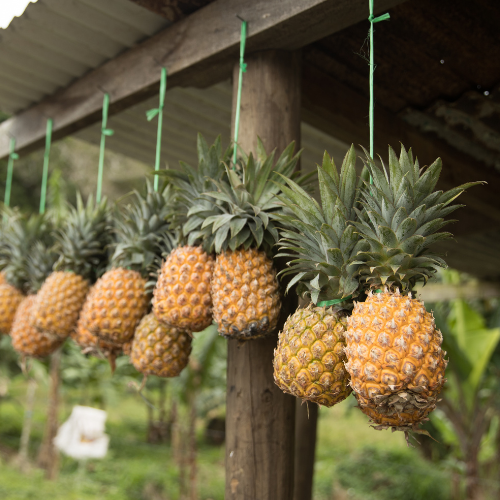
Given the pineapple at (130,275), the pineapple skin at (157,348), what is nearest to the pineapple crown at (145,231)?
the pineapple at (130,275)

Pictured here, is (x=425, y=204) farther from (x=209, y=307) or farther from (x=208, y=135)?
(x=208, y=135)

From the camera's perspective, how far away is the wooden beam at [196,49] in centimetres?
246

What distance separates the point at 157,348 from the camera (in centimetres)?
266

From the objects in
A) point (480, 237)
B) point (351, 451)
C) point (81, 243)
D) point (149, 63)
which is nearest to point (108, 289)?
point (81, 243)

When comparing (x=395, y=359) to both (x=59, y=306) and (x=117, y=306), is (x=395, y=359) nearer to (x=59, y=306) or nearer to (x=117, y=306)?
(x=117, y=306)

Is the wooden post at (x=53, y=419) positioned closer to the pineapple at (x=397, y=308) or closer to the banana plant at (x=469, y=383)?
the banana plant at (x=469, y=383)

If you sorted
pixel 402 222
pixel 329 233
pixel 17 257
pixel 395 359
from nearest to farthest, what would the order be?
pixel 395 359, pixel 402 222, pixel 329 233, pixel 17 257

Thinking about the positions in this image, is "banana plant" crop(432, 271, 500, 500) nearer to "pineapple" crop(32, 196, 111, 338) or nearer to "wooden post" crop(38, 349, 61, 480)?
"pineapple" crop(32, 196, 111, 338)

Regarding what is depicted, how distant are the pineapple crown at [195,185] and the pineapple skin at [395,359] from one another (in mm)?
1034

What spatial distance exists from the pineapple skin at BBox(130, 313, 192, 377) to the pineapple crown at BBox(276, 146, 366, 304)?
37.5 inches

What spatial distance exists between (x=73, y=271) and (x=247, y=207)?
1596 millimetres

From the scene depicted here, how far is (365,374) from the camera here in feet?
5.63

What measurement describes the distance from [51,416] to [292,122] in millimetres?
9438

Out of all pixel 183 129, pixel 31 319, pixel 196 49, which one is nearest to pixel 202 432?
pixel 183 129
